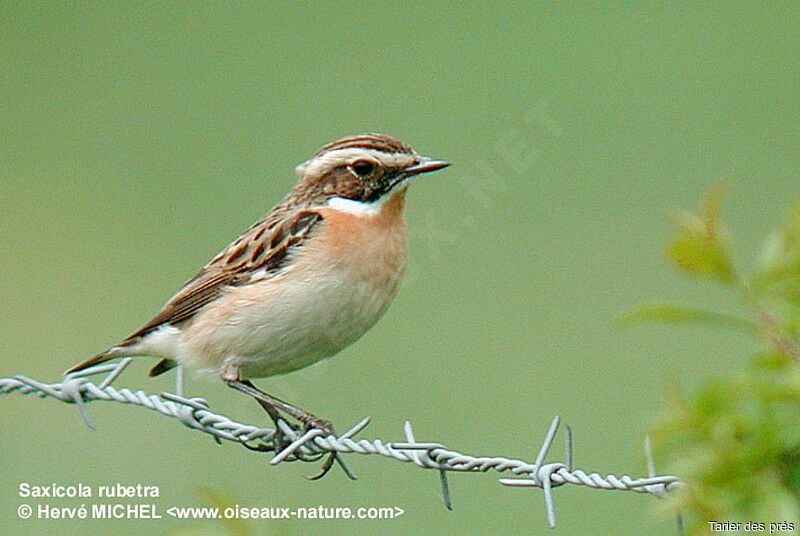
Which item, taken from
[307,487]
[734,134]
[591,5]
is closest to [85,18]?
[591,5]

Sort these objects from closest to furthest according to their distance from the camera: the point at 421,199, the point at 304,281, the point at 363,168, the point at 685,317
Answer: the point at 685,317
the point at 304,281
the point at 363,168
the point at 421,199

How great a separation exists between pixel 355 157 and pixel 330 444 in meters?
1.44

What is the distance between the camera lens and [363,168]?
4867 millimetres

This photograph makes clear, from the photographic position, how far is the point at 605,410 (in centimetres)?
692

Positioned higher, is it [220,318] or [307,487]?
[220,318]

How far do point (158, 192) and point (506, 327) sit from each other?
3485 millimetres

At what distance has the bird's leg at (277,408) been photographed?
4.76 metres

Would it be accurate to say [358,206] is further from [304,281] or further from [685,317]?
[685,317]

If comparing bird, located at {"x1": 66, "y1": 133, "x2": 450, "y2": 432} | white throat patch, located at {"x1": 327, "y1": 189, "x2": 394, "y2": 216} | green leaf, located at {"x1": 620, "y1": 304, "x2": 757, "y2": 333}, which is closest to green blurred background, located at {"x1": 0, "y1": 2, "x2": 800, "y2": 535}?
bird, located at {"x1": 66, "y1": 133, "x2": 450, "y2": 432}

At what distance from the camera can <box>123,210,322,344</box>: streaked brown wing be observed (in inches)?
190

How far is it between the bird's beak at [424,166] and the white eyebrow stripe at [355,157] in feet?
0.08

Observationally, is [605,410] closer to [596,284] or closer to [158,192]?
[596,284]

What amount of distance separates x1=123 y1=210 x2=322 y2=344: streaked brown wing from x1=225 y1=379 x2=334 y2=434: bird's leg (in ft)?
1.17

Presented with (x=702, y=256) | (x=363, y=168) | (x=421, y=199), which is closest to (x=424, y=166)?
(x=363, y=168)
